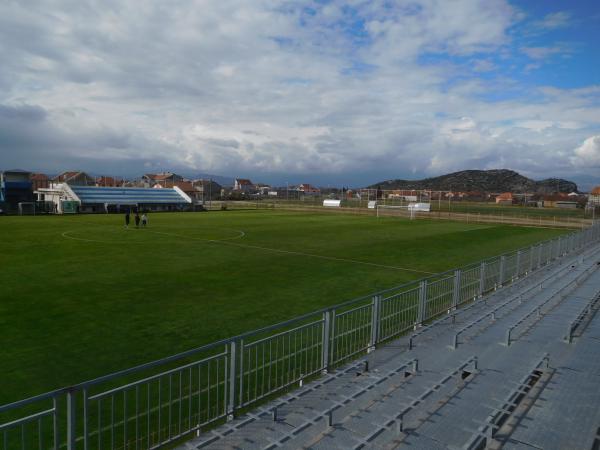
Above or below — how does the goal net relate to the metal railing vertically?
above

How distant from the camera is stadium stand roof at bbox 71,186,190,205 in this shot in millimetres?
60469

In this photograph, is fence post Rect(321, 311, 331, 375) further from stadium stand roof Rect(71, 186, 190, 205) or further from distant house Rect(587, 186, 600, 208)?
distant house Rect(587, 186, 600, 208)

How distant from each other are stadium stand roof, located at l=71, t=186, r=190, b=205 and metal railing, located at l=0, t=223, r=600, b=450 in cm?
5578

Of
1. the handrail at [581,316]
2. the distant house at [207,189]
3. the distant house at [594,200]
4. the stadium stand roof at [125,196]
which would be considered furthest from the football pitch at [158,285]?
the distant house at [207,189]

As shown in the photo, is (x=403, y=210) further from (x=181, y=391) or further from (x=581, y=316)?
(x=181, y=391)

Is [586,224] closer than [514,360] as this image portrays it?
No

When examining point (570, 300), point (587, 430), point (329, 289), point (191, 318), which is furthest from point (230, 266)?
point (587, 430)

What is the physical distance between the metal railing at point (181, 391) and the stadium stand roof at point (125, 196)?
55.8m

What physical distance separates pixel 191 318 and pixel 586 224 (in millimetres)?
50093

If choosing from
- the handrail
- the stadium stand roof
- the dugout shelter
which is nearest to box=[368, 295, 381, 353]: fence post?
the handrail

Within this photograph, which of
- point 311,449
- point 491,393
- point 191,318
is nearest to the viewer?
point 311,449

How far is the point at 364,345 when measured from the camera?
372 inches

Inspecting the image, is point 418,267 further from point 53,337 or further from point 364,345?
point 53,337

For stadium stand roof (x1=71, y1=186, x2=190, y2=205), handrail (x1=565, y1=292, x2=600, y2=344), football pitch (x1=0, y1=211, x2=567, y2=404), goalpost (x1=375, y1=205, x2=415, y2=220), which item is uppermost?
stadium stand roof (x1=71, y1=186, x2=190, y2=205)
